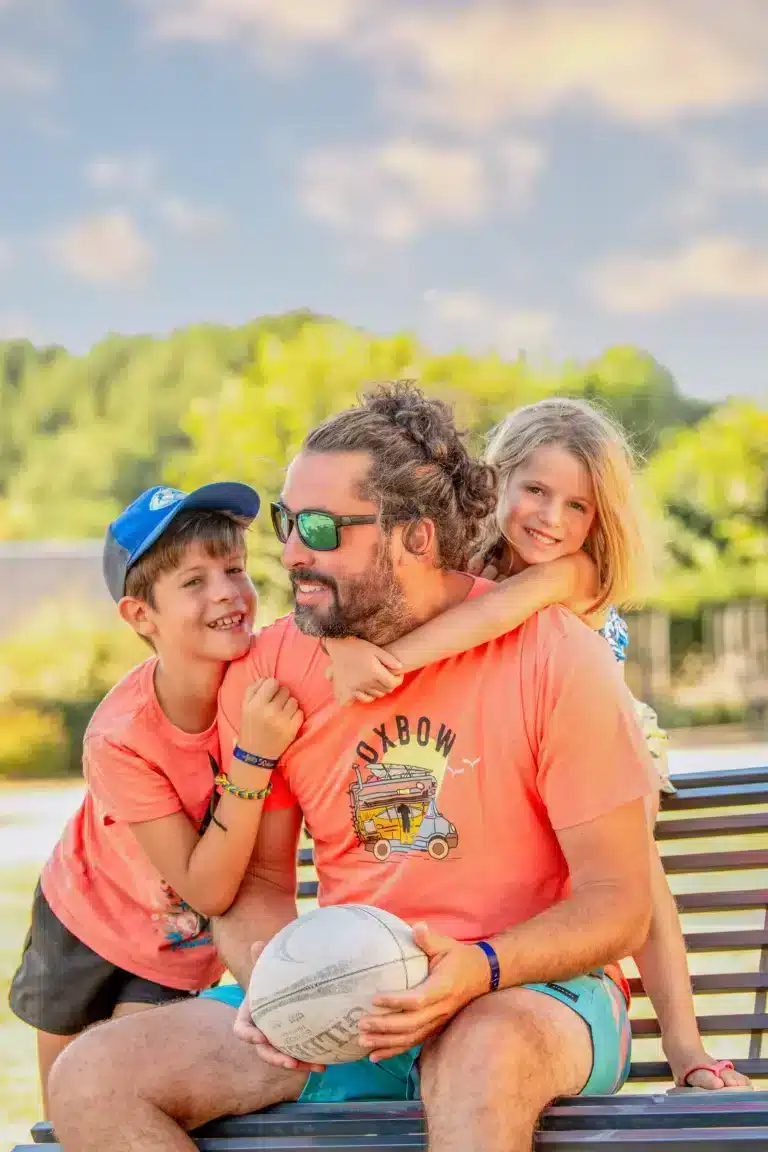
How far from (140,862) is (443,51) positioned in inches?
996

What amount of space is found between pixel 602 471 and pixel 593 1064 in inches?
52.0

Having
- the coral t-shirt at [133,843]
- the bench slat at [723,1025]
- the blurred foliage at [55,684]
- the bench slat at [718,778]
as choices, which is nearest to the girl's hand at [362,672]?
the coral t-shirt at [133,843]

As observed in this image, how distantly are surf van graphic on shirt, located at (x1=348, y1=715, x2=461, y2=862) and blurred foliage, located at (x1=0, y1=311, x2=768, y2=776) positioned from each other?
57.0ft

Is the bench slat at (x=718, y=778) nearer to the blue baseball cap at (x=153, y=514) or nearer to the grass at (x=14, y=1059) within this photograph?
the blue baseball cap at (x=153, y=514)

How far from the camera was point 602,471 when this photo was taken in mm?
2801

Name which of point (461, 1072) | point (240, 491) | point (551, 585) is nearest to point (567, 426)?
point (551, 585)

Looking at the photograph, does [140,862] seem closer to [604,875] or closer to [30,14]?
[604,875]

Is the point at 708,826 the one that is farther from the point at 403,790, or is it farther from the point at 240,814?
the point at 240,814

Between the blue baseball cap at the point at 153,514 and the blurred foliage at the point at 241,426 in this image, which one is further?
the blurred foliage at the point at 241,426

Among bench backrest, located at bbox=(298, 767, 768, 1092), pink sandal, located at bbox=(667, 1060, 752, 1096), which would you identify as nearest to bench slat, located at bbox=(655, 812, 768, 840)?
bench backrest, located at bbox=(298, 767, 768, 1092)

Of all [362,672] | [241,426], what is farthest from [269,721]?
[241,426]

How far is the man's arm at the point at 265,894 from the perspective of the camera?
2127 mm

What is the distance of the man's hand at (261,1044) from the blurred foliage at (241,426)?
17691mm

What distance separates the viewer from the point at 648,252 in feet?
110
